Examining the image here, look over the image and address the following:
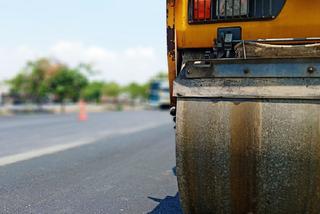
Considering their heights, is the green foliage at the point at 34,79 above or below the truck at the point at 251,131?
below

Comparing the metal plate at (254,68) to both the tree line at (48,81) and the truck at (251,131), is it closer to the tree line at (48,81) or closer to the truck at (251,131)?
the truck at (251,131)

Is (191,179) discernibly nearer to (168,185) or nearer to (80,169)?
(168,185)

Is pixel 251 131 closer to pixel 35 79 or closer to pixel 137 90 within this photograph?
pixel 35 79

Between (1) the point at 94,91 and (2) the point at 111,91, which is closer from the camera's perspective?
(1) the point at 94,91

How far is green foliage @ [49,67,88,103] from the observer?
3312 centimetres

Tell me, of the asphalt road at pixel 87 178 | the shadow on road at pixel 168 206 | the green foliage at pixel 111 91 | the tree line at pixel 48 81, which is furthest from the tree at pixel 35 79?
the green foliage at pixel 111 91

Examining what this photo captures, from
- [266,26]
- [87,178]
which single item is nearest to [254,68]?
[266,26]

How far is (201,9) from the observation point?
3.25 m

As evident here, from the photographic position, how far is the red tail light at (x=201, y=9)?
10.6 feet

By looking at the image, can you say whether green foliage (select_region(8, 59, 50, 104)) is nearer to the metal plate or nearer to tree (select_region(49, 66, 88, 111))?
tree (select_region(49, 66, 88, 111))

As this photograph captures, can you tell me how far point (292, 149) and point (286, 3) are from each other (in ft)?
4.31

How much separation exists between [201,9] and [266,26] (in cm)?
55

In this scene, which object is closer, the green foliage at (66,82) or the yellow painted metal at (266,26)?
the yellow painted metal at (266,26)

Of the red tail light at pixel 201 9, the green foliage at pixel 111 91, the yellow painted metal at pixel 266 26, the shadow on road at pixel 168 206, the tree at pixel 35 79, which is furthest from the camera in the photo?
the green foliage at pixel 111 91
